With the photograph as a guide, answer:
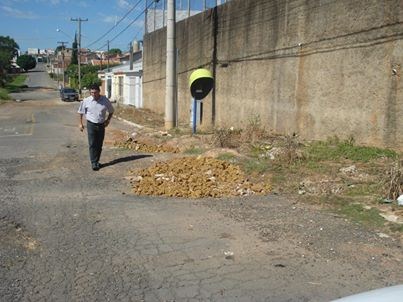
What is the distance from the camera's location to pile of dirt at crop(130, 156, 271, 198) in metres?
7.93

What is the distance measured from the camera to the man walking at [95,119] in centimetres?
1003

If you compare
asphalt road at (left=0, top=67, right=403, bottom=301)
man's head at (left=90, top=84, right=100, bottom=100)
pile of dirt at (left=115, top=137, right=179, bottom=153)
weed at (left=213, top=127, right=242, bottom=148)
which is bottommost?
asphalt road at (left=0, top=67, right=403, bottom=301)

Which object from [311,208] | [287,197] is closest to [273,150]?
[287,197]

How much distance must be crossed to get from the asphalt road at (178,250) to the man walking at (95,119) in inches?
71.6

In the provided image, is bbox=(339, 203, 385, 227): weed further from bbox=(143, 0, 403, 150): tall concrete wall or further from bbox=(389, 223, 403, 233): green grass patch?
bbox=(143, 0, 403, 150): tall concrete wall

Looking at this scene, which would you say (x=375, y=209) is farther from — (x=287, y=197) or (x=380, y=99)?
(x=380, y=99)

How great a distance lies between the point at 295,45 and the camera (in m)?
13.3

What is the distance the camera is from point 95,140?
397 inches

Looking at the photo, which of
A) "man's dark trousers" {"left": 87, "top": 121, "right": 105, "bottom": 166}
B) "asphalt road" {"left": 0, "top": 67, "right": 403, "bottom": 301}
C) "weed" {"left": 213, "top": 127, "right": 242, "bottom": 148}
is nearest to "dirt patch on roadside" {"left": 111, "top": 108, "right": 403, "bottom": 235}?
"weed" {"left": 213, "top": 127, "right": 242, "bottom": 148}

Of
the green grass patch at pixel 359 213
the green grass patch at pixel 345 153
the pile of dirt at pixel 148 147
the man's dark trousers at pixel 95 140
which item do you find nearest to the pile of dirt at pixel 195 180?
the man's dark trousers at pixel 95 140

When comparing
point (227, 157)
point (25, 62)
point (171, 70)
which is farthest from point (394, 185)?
point (25, 62)

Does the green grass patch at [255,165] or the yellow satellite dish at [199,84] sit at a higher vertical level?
the yellow satellite dish at [199,84]

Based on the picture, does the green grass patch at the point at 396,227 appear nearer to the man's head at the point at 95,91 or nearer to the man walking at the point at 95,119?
the man walking at the point at 95,119

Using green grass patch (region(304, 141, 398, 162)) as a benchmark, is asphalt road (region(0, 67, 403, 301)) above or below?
below
